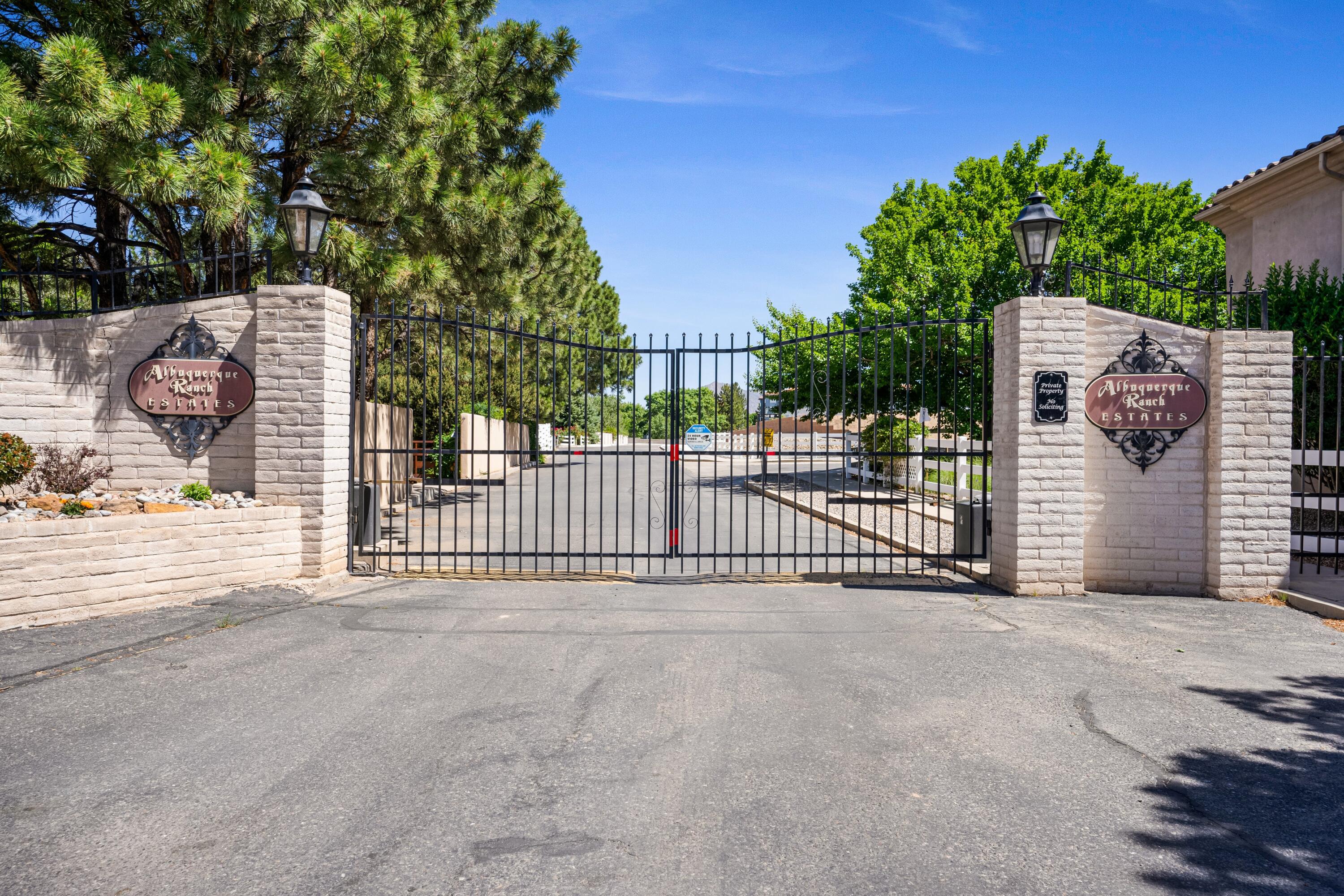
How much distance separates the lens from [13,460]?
7.92 metres

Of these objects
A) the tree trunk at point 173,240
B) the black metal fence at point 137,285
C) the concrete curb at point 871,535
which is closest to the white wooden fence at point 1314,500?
the concrete curb at point 871,535

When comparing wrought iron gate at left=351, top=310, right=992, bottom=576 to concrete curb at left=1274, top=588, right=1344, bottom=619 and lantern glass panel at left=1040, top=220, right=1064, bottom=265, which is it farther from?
concrete curb at left=1274, top=588, right=1344, bottom=619

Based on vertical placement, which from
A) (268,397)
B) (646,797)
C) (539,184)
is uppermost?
(539,184)

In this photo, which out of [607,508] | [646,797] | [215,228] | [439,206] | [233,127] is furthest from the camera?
[607,508]

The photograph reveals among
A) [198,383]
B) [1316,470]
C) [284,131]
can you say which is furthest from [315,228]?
[1316,470]

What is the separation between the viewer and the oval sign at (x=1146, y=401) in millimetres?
8516

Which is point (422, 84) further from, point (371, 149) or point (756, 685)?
point (756, 685)

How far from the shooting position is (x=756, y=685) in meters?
5.52

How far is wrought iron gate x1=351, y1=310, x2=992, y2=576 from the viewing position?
30.4ft

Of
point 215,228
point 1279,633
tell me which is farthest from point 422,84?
point 1279,633

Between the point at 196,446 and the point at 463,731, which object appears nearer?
the point at 463,731

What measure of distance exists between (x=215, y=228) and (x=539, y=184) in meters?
6.48

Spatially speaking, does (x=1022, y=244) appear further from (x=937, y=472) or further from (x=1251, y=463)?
(x=937, y=472)

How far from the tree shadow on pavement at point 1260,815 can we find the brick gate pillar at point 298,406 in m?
7.99
